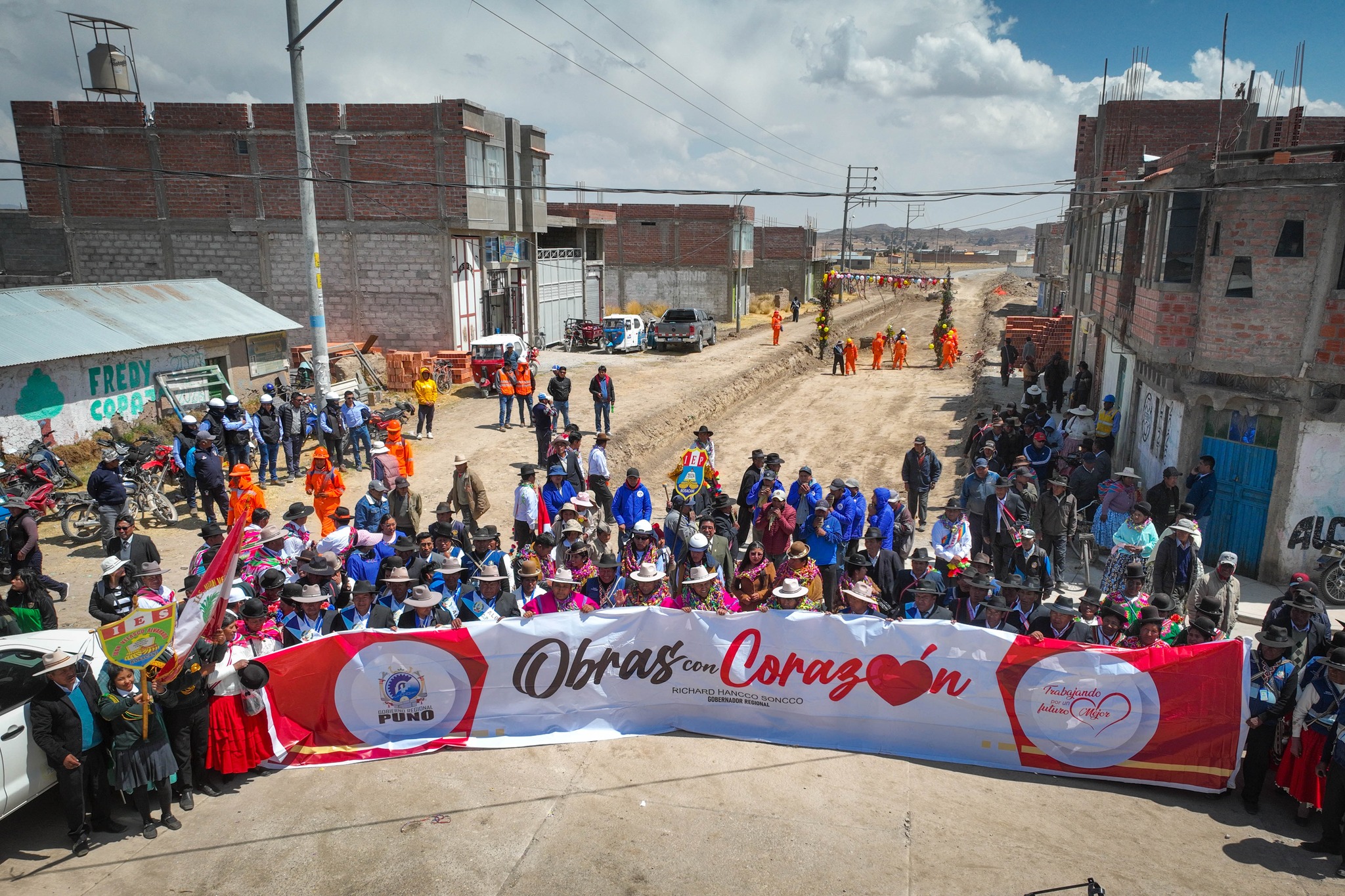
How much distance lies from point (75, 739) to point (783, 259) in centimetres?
6154

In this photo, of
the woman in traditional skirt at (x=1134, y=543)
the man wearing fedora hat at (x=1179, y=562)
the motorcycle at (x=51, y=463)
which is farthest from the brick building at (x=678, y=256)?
the man wearing fedora hat at (x=1179, y=562)

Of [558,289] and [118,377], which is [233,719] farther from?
[558,289]

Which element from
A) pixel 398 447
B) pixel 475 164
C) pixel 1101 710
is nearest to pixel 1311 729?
pixel 1101 710

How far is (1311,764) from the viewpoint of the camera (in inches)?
259

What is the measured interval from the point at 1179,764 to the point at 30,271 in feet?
114

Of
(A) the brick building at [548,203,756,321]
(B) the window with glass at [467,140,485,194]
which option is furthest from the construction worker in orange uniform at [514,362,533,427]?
(A) the brick building at [548,203,756,321]

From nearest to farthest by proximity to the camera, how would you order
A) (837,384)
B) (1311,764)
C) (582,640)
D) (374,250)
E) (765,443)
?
(1311,764) < (582,640) < (765,443) < (374,250) < (837,384)

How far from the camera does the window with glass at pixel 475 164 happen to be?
91.4ft

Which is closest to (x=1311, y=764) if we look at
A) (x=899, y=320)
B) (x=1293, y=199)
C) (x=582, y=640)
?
(x=582, y=640)

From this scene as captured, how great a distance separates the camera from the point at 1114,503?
38.3 feet

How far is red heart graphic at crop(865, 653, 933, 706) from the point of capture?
24.7 feet

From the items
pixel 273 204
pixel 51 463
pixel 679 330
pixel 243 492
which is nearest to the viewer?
pixel 243 492

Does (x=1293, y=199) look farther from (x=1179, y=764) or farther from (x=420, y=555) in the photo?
(x=420, y=555)

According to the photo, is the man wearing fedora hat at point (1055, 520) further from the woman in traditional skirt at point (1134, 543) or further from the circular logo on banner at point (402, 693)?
the circular logo on banner at point (402, 693)
